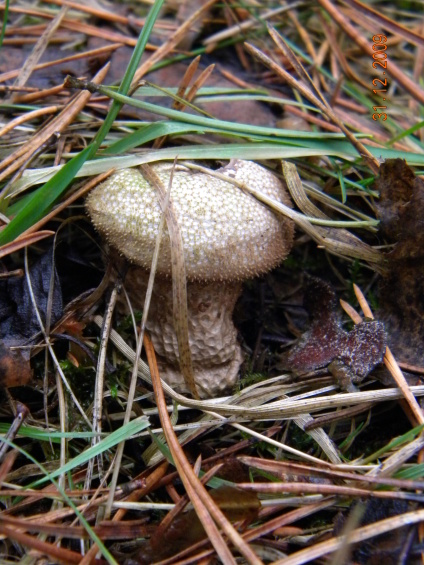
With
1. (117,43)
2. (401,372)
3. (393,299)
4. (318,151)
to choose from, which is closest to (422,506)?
(401,372)

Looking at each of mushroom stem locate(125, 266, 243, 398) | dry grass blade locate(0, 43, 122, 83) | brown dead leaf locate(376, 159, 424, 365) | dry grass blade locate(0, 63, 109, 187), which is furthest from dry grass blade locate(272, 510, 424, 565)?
dry grass blade locate(0, 43, 122, 83)

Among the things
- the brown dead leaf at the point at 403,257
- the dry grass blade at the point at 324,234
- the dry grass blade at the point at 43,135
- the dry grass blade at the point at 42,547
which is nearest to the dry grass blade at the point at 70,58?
the dry grass blade at the point at 43,135

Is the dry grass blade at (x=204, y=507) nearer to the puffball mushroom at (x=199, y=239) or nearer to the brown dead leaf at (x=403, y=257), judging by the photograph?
the puffball mushroom at (x=199, y=239)

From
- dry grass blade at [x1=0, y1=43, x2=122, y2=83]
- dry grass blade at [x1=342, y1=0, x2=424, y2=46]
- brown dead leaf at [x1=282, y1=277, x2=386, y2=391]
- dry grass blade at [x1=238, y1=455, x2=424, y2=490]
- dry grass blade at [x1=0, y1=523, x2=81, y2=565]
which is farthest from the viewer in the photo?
dry grass blade at [x1=342, y1=0, x2=424, y2=46]

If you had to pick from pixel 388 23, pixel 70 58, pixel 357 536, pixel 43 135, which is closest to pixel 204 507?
pixel 357 536

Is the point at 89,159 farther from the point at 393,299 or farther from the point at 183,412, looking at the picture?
the point at 393,299

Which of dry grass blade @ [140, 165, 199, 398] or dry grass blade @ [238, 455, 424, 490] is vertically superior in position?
dry grass blade @ [140, 165, 199, 398]

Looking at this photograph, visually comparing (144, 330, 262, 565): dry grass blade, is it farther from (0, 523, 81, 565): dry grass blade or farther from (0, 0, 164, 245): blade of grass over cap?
(0, 0, 164, 245): blade of grass over cap
